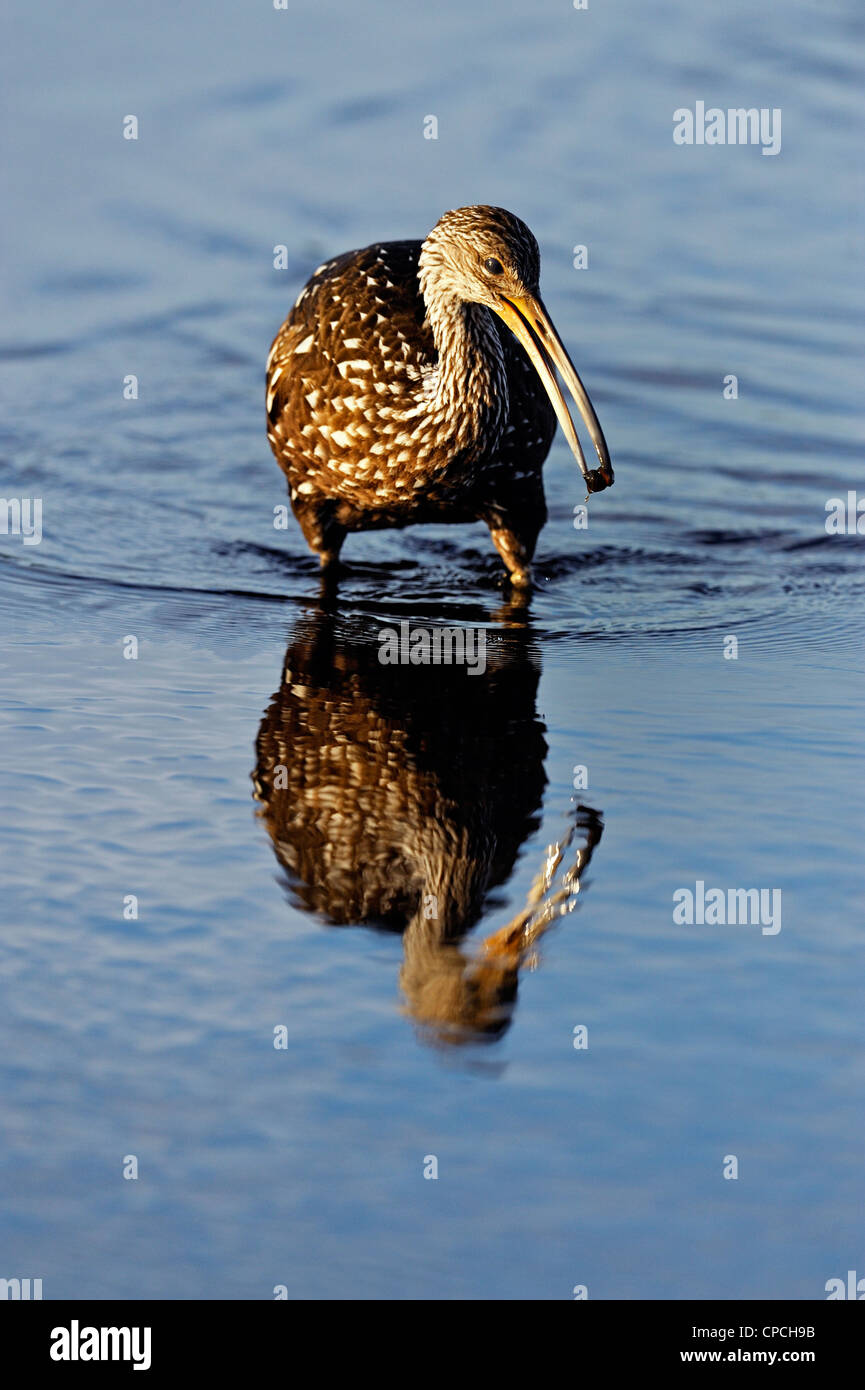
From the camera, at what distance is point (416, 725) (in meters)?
7.06

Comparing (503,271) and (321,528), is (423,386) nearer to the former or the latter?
(503,271)

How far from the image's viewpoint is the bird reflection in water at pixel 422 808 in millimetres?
5348

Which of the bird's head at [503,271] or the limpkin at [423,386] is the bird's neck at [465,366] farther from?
the bird's head at [503,271]

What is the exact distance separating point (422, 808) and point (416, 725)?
0.80 m

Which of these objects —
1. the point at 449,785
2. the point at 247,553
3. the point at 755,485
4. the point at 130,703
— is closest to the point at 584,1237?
the point at 449,785

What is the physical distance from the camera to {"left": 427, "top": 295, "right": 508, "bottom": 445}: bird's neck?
305 inches

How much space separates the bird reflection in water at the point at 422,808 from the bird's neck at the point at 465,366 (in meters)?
0.93

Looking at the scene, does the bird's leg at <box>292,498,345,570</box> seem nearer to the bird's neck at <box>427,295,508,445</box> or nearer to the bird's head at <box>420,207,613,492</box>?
the bird's neck at <box>427,295,508,445</box>

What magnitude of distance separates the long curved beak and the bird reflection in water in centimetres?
93

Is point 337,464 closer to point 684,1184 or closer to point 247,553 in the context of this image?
point 247,553

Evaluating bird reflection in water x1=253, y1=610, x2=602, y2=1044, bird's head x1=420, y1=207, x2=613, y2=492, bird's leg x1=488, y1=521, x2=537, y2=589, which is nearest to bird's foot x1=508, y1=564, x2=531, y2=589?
bird's leg x1=488, y1=521, x2=537, y2=589

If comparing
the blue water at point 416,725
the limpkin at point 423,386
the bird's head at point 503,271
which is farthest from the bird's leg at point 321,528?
the bird's head at point 503,271

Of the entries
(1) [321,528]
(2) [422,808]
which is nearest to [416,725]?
(2) [422,808]

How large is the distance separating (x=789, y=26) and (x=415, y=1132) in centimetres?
1461
